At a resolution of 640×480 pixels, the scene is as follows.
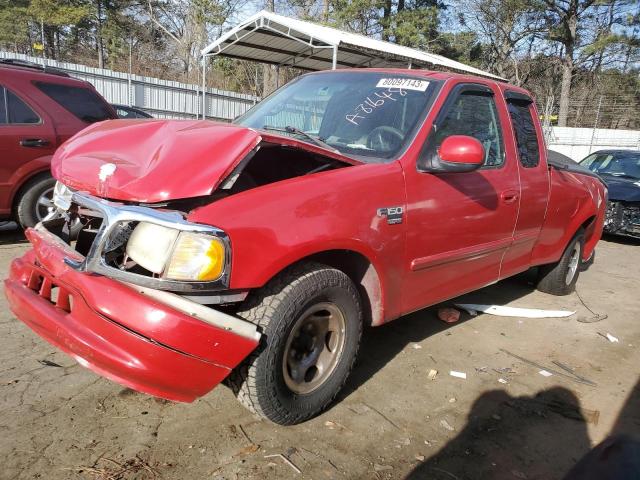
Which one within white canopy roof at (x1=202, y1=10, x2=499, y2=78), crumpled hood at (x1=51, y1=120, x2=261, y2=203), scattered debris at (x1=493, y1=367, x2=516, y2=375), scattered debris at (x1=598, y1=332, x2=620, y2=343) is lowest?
scattered debris at (x1=598, y1=332, x2=620, y2=343)

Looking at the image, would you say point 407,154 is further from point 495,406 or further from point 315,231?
point 495,406

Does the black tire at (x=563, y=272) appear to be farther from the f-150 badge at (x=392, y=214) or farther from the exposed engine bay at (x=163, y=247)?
the exposed engine bay at (x=163, y=247)

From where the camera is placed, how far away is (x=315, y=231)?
2350mm

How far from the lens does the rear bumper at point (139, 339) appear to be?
2.00 metres

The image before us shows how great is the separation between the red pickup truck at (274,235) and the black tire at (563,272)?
1.69m

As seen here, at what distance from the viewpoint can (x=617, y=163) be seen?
9.76 metres

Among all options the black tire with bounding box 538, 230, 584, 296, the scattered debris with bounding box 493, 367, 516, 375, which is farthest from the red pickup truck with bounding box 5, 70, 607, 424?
the black tire with bounding box 538, 230, 584, 296

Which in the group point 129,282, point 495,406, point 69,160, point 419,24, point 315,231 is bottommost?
point 495,406

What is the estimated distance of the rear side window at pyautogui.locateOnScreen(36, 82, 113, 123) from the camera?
5.71 metres

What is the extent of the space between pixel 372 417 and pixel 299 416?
1.48 ft

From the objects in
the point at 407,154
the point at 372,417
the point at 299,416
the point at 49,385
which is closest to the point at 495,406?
the point at 372,417

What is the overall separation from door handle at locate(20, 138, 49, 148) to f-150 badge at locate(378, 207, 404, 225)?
440 cm

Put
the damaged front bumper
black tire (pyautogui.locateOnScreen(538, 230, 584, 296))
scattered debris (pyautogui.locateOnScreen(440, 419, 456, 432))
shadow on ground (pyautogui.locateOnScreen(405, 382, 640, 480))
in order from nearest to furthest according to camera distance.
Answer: shadow on ground (pyautogui.locateOnScreen(405, 382, 640, 480))
scattered debris (pyautogui.locateOnScreen(440, 419, 456, 432))
black tire (pyautogui.locateOnScreen(538, 230, 584, 296))
the damaged front bumper

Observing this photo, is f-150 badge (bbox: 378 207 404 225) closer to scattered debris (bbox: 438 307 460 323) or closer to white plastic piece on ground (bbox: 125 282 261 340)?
white plastic piece on ground (bbox: 125 282 261 340)
